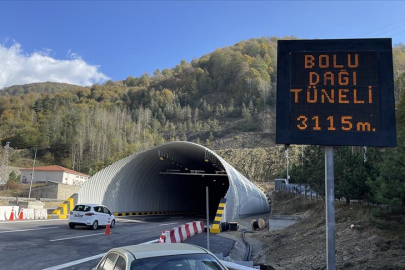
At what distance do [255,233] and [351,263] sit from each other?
40.6ft

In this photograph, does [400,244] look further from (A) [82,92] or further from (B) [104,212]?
(A) [82,92]

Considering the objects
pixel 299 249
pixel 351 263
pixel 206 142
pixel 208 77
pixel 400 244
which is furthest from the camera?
pixel 208 77

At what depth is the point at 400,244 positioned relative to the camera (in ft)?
32.9

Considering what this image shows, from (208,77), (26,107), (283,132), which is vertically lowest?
(283,132)

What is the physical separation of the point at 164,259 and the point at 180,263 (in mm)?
210

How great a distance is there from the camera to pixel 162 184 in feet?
A: 140

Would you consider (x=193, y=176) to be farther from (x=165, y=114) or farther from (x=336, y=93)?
(x=165, y=114)

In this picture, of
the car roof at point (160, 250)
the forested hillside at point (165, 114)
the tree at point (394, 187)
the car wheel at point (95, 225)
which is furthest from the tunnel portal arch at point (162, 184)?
the forested hillside at point (165, 114)

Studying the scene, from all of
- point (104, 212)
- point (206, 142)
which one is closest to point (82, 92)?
point (206, 142)

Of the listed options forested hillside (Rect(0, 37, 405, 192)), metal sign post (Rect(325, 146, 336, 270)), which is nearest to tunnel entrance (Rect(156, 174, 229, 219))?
forested hillside (Rect(0, 37, 405, 192))

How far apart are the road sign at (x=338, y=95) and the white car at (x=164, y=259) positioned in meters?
4.31

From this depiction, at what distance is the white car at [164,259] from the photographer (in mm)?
4412

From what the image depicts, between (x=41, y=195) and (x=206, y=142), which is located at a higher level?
(x=206, y=142)

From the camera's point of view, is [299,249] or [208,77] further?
[208,77]
